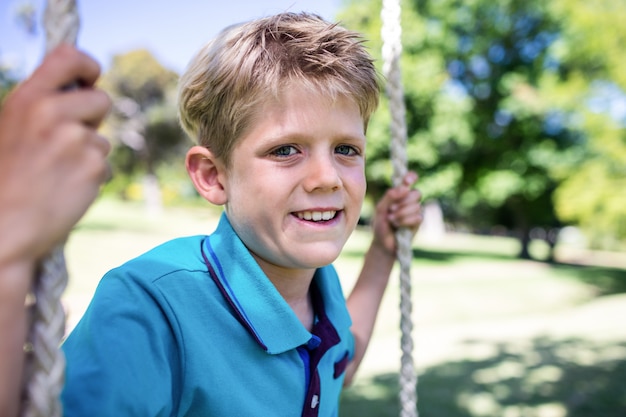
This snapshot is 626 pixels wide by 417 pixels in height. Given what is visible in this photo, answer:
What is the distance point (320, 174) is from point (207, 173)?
0.31 metres

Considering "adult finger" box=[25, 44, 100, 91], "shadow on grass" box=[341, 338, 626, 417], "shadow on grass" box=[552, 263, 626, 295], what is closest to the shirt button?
"adult finger" box=[25, 44, 100, 91]

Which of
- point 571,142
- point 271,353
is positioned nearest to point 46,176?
point 271,353

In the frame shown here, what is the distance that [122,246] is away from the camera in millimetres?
13156

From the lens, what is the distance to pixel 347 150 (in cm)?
125

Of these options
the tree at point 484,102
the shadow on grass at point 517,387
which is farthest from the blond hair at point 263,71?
the tree at point 484,102

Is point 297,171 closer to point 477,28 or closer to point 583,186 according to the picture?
point 583,186

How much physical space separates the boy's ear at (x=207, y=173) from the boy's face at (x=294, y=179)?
5cm

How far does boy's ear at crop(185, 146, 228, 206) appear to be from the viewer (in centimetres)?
125

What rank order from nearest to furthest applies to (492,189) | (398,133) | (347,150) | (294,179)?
(294,179) < (347,150) < (398,133) < (492,189)

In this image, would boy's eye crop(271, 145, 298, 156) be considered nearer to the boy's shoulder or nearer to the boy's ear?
the boy's ear

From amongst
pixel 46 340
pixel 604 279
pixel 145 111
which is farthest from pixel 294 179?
pixel 145 111

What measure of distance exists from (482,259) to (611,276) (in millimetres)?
4374

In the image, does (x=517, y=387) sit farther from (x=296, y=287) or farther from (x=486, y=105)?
(x=486, y=105)

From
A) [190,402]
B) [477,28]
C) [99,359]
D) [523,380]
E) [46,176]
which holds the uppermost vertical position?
[477,28]
